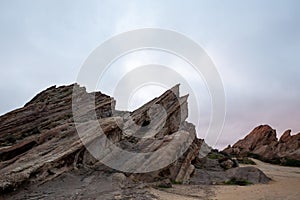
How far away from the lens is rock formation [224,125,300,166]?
7743 cm

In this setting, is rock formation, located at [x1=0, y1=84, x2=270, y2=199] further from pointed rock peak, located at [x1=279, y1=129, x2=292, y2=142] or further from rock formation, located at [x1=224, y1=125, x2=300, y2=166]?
pointed rock peak, located at [x1=279, y1=129, x2=292, y2=142]

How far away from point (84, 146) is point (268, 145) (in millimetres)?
78729

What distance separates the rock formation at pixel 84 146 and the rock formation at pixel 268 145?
4548 cm

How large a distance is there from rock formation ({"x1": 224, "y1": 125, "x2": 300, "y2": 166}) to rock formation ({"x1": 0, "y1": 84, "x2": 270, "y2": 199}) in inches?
1791

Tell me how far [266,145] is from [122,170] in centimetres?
7724

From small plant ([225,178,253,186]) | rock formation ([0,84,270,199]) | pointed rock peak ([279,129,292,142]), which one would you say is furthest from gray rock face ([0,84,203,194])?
pointed rock peak ([279,129,292,142])

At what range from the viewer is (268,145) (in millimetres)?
89625

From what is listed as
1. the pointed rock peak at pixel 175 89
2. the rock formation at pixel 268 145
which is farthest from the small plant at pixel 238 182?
the rock formation at pixel 268 145

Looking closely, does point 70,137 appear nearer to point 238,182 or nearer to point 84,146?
point 84,146

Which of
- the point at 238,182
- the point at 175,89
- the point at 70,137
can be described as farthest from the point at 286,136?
the point at 70,137

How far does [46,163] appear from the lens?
2098 centimetres

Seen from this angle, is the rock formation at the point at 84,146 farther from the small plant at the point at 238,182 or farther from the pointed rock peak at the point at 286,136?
the pointed rock peak at the point at 286,136

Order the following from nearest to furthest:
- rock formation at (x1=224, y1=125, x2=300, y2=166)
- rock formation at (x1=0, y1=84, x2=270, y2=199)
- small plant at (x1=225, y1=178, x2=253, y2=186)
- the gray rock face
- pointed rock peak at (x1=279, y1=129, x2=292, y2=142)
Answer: rock formation at (x1=0, y1=84, x2=270, y2=199) < the gray rock face < small plant at (x1=225, y1=178, x2=253, y2=186) < rock formation at (x1=224, y1=125, x2=300, y2=166) < pointed rock peak at (x1=279, y1=129, x2=292, y2=142)

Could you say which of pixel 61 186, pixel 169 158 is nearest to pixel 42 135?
pixel 61 186
